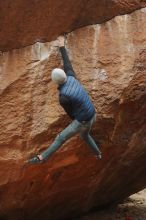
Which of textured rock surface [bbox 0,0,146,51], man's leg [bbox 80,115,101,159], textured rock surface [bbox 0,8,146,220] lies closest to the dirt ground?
textured rock surface [bbox 0,8,146,220]

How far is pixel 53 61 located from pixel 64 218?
4.10m

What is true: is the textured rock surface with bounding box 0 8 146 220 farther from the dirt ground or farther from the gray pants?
the dirt ground

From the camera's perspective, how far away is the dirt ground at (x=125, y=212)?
1068 centimetres

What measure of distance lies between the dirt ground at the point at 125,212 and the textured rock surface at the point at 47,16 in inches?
189

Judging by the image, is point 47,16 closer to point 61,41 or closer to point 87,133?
point 61,41

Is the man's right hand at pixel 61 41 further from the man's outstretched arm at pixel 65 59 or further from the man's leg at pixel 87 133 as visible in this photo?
the man's leg at pixel 87 133

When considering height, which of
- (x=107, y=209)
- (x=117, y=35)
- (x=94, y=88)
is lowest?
(x=107, y=209)

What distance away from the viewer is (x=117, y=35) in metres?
7.34

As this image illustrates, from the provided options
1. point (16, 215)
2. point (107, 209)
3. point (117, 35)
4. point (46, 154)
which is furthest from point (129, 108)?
point (107, 209)

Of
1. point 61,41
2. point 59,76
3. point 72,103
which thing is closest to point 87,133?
point 72,103

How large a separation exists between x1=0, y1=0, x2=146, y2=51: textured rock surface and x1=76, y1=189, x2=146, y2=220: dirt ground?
4.81 meters

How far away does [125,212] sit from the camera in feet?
36.9

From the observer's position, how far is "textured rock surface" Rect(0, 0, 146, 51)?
6723mm

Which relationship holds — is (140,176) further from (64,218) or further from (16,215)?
(16,215)
